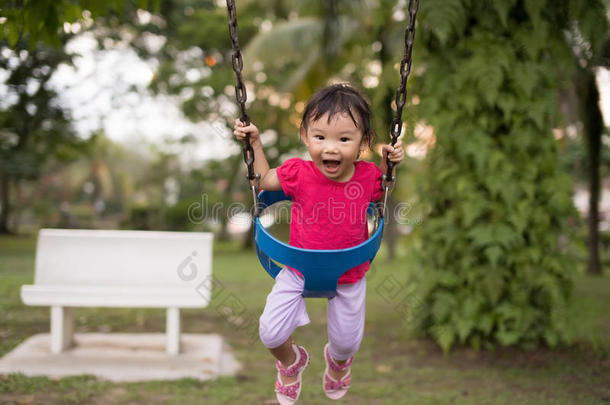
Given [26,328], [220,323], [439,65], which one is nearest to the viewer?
[439,65]

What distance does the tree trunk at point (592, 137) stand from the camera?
30.5ft

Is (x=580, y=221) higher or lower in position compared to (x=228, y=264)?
higher

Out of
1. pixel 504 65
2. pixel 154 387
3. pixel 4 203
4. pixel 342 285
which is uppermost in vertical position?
pixel 504 65

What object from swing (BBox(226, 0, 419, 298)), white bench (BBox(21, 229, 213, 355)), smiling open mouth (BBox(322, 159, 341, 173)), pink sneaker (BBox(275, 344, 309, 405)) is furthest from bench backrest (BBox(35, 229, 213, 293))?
smiling open mouth (BBox(322, 159, 341, 173))

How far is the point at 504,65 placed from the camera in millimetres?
4574

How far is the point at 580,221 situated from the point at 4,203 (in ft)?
84.8

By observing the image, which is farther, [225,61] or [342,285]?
[225,61]

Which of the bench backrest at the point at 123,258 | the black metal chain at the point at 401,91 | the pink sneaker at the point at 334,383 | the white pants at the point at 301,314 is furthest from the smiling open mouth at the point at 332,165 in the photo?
the bench backrest at the point at 123,258

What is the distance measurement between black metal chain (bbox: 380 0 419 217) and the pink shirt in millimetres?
112

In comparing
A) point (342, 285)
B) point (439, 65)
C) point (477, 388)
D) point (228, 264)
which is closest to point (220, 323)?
point (477, 388)

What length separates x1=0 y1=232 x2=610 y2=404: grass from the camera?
3967mm

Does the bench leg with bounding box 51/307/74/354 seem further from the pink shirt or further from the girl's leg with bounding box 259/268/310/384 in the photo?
the pink shirt

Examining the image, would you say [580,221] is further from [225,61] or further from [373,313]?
[225,61]

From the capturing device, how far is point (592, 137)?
1017cm
